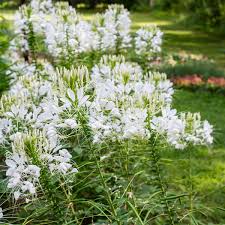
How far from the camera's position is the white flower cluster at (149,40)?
602cm

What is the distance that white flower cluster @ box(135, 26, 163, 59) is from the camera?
19.7 feet

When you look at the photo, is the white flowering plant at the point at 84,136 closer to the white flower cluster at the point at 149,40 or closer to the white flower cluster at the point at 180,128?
the white flower cluster at the point at 180,128

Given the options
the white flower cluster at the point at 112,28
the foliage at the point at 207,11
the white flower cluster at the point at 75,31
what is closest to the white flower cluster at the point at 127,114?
the white flower cluster at the point at 75,31

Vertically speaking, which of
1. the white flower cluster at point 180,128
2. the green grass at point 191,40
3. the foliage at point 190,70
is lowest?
the green grass at point 191,40

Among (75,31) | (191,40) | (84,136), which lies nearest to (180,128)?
(84,136)

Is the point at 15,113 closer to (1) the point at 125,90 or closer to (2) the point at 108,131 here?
(2) the point at 108,131

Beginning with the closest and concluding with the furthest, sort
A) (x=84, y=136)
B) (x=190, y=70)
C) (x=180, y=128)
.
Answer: (x=84, y=136) → (x=180, y=128) → (x=190, y=70)

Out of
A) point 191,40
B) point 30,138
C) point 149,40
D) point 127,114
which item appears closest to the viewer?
point 30,138

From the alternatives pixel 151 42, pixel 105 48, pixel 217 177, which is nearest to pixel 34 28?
pixel 105 48

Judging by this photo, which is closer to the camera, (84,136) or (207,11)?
(84,136)

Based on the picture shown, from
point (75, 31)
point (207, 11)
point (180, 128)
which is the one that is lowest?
point (207, 11)

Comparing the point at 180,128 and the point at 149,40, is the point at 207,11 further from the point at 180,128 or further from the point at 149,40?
the point at 180,128

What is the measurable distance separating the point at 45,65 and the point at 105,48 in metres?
0.78

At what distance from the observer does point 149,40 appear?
19.9 ft
